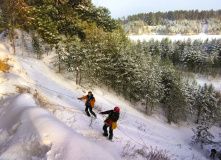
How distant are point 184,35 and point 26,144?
150 m

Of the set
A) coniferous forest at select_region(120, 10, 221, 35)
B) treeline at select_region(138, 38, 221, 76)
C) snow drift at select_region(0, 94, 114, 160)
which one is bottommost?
treeline at select_region(138, 38, 221, 76)

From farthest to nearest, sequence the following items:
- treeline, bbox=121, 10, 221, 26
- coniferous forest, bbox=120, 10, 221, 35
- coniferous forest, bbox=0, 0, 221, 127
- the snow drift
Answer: treeline, bbox=121, 10, 221, 26, coniferous forest, bbox=120, 10, 221, 35, coniferous forest, bbox=0, 0, 221, 127, the snow drift

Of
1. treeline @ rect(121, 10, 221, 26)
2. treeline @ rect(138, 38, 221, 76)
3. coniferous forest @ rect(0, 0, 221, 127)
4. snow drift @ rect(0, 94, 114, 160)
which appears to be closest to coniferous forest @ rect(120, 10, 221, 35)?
treeline @ rect(121, 10, 221, 26)

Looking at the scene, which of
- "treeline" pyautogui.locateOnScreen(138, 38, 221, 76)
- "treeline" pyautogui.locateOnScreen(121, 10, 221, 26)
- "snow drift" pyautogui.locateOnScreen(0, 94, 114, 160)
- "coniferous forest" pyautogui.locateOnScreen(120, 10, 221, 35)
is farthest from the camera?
"treeline" pyautogui.locateOnScreen(121, 10, 221, 26)

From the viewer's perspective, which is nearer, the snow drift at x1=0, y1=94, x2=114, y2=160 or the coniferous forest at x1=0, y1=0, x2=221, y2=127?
the snow drift at x1=0, y1=94, x2=114, y2=160

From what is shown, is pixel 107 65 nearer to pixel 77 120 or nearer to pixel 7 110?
pixel 77 120

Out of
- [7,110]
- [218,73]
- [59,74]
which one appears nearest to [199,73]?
[218,73]

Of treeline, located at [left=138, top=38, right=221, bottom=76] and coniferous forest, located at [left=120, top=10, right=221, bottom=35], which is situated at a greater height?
coniferous forest, located at [left=120, top=10, right=221, bottom=35]

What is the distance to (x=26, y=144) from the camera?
3.61 metres

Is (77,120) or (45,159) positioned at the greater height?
(45,159)

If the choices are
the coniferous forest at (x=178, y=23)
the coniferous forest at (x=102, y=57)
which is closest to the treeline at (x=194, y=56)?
the coniferous forest at (x=102, y=57)

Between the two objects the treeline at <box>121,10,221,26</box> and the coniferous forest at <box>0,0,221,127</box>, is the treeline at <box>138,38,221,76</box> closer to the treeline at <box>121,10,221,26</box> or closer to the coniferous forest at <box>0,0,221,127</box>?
the coniferous forest at <box>0,0,221,127</box>

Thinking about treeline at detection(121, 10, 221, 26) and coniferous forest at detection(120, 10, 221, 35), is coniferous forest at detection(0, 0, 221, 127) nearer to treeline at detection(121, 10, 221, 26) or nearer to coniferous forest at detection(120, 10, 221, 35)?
coniferous forest at detection(120, 10, 221, 35)

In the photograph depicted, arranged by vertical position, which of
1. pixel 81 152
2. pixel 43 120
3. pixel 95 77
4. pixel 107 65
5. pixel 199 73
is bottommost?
pixel 199 73
